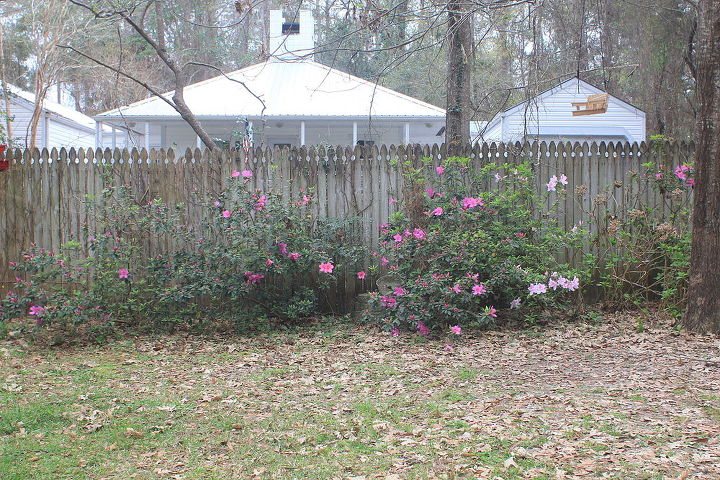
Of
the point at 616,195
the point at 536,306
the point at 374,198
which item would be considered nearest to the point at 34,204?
the point at 374,198

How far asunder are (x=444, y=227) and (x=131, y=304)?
347 cm

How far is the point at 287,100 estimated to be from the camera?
672 inches

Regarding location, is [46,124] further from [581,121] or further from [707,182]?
[707,182]

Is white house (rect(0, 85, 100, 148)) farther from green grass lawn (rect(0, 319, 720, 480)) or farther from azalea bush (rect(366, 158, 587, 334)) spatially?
green grass lawn (rect(0, 319, 720, 480))

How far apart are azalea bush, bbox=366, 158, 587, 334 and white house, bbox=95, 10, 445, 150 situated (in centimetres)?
761

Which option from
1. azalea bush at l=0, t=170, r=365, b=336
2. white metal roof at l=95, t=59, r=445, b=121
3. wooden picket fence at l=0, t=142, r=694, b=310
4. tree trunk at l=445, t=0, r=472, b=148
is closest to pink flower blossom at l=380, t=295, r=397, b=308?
azalea bush at l=0, t=170, r=365, b=336

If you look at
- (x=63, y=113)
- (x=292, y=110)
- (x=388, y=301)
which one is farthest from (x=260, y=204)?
(x=63, y=113)

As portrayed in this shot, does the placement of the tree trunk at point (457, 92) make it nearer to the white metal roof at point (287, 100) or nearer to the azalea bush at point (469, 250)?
the azalea bush at point (469, 250)

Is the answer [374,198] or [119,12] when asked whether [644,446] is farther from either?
[119,12]

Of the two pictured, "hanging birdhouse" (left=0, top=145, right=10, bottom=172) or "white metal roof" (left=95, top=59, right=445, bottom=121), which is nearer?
"hanging birdhouse" (left=0, top=145, right=10, bottom=172)

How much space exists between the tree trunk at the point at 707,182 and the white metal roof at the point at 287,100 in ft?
31.9

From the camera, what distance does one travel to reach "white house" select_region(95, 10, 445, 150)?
16188 mm

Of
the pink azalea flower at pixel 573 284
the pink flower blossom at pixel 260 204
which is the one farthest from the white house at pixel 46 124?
the pink azalea flower at pixel 573 284

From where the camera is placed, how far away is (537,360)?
19.6 feet
